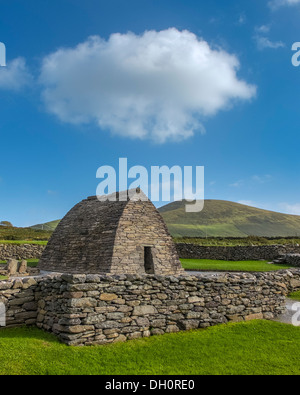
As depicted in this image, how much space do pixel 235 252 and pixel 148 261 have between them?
22.8 m

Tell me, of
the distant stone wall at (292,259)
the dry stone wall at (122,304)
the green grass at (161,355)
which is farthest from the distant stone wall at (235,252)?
the green grass at (161,355)

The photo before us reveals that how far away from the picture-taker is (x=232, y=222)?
14250 centimetres

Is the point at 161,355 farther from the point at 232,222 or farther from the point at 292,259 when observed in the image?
the point at 232,222

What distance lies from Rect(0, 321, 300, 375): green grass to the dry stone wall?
Result: 0.34 metres

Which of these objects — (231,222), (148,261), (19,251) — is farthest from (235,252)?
(231,222)

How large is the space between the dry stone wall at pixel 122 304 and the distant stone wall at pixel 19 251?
102ft

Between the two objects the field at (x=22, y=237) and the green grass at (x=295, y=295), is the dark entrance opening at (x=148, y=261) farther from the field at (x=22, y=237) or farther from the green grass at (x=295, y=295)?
the field at (x=22, y=237)

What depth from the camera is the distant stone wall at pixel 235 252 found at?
118 ft

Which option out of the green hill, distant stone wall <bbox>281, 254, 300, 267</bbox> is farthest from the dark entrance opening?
the green hill

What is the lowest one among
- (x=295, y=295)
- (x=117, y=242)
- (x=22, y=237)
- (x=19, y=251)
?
(x=295, y=295)

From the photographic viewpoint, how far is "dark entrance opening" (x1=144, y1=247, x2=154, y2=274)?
62.1 ft

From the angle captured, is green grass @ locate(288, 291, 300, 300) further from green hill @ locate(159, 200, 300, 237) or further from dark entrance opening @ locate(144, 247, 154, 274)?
green hill @ locate(159, 200, 300, 237)

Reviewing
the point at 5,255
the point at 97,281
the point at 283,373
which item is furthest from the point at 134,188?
the point at 5,255

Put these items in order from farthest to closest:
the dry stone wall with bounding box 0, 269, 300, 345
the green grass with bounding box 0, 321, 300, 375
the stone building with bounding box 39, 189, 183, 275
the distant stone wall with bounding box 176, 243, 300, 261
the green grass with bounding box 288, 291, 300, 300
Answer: the distant stone wall with bounding box 176, 243, 300, 261
the stone building with bounding box 39, 189, 183, 275
the green grass with bounding box 288, 291, 300, 300
the dry stone wall with bounding box 0, 269, 300, 345
the green grass with bounding box 0, 321, 300, 375
